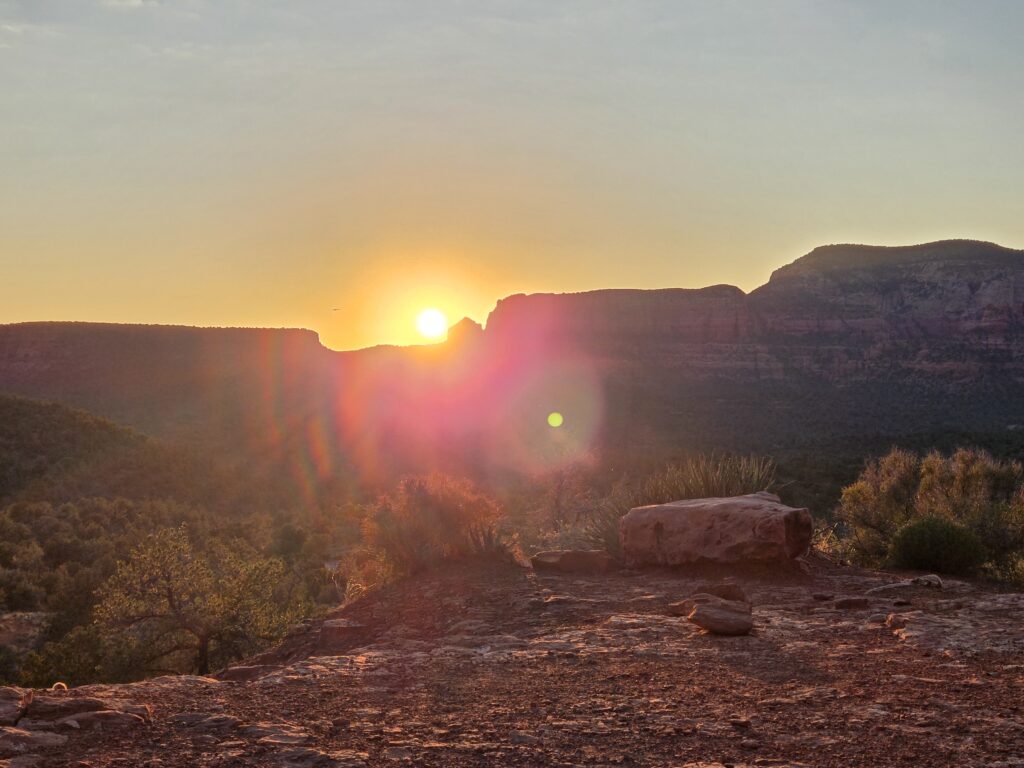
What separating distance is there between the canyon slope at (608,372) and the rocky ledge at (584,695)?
33641 mm

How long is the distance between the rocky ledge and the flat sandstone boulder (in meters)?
1.48

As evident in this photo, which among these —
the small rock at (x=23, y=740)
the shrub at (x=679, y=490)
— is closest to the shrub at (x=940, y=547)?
the shrub at (x=679, y=490)

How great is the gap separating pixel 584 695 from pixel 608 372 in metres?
66.0

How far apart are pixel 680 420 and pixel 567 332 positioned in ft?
99.9

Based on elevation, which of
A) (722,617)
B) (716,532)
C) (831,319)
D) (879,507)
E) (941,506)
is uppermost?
(831,319)

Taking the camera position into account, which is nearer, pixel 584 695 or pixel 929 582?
A: pixel 584 695

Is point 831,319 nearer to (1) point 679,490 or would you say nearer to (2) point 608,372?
(2) point 608,372

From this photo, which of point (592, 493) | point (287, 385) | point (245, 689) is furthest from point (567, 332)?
point (245, 689)

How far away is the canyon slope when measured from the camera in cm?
5297

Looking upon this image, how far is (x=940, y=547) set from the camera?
11.8 meters

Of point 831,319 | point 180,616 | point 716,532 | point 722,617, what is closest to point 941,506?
point 716,532

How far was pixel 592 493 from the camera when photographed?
26422mm

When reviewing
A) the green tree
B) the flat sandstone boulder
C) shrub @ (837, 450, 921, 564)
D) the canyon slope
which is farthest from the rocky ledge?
the canyon slope

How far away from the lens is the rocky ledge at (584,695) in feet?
15.6
